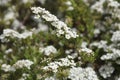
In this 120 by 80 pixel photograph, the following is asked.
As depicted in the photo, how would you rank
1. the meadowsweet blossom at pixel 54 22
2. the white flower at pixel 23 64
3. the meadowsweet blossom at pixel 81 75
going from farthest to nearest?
the white flower at pixel 23 64
the meadowsweet blossom at pixel 81 75
the meadowsweet blossom at pixel 54 22

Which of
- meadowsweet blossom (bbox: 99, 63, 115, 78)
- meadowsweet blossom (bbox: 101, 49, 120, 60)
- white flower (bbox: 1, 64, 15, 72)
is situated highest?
white flower (bbox: 1, 64, 15, 72)

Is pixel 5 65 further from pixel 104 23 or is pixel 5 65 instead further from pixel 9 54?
pixel 104 23

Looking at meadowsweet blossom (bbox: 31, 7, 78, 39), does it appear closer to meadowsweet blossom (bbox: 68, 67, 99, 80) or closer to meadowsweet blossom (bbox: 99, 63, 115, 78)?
meadowsweet blossom (bbox: 68, 67, 99, 80)

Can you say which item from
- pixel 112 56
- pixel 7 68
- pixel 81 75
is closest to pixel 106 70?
pixel 112 56

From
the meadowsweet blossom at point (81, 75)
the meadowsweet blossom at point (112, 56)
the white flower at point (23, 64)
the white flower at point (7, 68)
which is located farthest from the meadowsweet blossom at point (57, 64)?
the white flower at point (7, 68)

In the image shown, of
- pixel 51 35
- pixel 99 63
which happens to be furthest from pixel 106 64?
pixel 51 35

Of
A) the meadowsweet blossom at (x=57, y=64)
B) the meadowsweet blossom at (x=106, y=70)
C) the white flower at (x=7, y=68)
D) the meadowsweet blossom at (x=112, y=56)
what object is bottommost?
the meadowsweet blossom at (x=57, y=64)

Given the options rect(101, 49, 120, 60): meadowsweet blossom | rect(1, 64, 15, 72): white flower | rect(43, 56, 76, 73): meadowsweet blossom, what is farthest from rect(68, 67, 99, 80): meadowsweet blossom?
rect(1, 64, 15, 72): white flower

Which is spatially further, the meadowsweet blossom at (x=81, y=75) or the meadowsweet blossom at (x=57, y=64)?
the meadowsweet blossom at (x=81, y=75)

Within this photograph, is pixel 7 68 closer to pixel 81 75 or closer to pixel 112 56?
pixel 81 75

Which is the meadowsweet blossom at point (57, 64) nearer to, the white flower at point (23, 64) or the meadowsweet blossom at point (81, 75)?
the meadowsweet blossom at point (81, 75)

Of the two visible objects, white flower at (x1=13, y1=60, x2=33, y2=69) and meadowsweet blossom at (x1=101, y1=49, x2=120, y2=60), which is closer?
white flower at (x1=13, y1=60, x2=33, y2=69)
